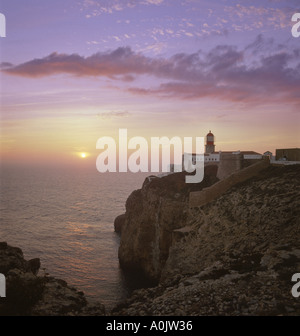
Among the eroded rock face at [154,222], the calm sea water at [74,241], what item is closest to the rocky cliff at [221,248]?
the eroded rock face at [154,222]

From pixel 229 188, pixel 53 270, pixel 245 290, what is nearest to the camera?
pixel 245 290

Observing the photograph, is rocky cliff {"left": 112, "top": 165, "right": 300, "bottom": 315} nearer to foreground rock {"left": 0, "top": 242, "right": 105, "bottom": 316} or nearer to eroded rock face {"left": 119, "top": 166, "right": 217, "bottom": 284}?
eroded rock face {"left": 119, "top": 166, "right": 217, "bottom": 284}

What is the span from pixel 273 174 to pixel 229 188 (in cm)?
513

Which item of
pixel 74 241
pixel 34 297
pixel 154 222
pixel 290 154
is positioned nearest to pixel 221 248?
pixel 154 222

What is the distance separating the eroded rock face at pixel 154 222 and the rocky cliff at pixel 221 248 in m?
0.11

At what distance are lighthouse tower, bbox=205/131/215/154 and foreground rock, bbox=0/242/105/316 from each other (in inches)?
1535

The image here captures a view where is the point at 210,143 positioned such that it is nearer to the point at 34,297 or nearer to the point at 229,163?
the point at 229,163

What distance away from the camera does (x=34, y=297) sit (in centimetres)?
1875

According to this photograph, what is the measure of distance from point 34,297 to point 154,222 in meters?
19.3

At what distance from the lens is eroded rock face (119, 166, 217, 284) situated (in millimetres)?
33062


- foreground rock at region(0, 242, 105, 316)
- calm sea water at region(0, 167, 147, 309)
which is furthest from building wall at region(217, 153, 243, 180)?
foreground rock at region(0, 242, 105, 316)

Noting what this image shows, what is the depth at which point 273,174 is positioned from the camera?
31.9 metres
